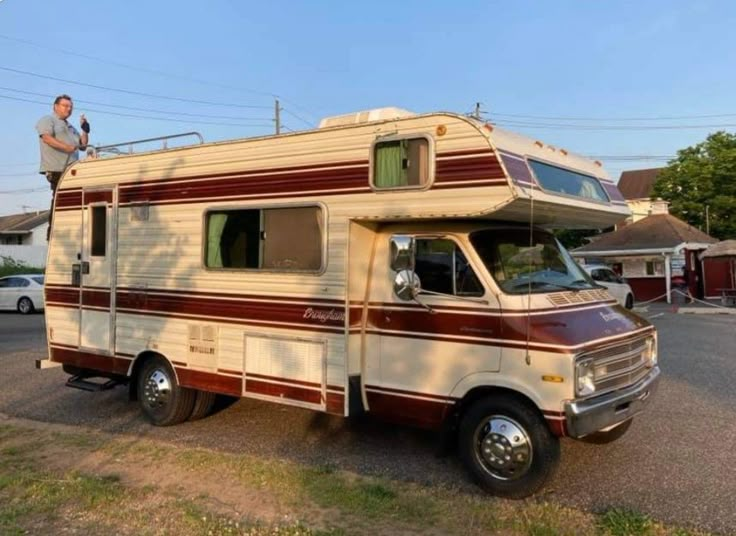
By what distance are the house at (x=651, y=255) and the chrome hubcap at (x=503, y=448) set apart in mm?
22971

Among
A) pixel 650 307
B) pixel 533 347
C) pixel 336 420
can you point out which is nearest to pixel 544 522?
pixel 533 347

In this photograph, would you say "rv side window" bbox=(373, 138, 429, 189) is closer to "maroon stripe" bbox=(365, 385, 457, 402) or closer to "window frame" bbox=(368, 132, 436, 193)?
"window frame" bbox=(368, 132, 436, 193)

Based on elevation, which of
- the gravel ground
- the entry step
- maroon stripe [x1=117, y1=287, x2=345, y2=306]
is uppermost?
maroon stripe [x1=117, y1=287, x2=345, y2=306]

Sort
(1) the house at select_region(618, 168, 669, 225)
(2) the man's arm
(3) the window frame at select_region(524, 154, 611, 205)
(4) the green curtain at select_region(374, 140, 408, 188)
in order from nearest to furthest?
(3) the window frame at select_region(524, 154, 611, 205), (4) the green curtain at select_region(374, 140, 408, 188), (2) the man's arm, (1) the house at select_region(618, 168, 669, 225)

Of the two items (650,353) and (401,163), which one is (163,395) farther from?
(650,353)

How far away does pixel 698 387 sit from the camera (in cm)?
905

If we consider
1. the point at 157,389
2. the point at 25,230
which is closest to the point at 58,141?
the point at 157,389

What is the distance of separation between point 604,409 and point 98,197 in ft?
19.5

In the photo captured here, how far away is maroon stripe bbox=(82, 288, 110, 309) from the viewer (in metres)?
7.69

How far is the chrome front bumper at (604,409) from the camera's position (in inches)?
188

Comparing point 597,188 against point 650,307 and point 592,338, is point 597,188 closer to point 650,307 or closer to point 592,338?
point 592,338

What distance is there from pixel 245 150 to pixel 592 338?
12.2 ft

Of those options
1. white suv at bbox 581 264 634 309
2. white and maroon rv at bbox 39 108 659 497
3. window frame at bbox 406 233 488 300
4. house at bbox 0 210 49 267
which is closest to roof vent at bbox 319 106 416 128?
white and maroon rv at bbox 39 108 659 497

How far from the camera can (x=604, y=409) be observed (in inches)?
195
